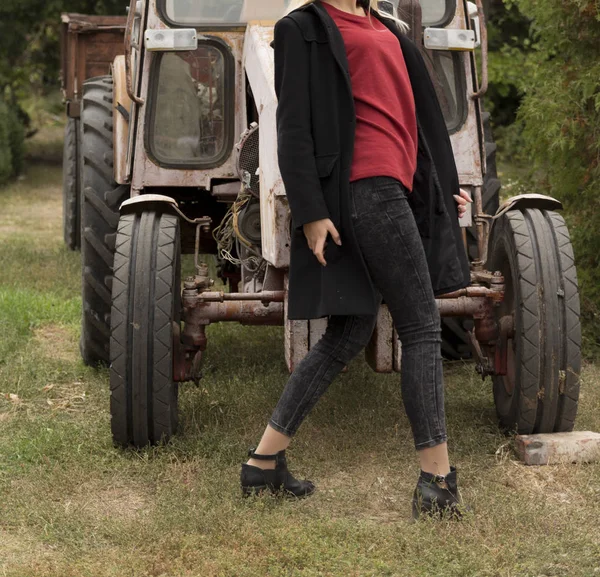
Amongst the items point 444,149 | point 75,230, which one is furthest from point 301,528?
point 75,230

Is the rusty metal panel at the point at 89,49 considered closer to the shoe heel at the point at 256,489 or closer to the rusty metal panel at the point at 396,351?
the rusty metal panel at the point at 396,351

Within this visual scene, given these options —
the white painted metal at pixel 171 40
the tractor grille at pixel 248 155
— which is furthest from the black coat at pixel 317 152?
the white painted metal at pixel 171 40

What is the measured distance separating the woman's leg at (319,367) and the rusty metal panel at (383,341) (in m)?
0.45

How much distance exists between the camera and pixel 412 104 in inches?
148

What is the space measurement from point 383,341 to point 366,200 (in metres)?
0.89

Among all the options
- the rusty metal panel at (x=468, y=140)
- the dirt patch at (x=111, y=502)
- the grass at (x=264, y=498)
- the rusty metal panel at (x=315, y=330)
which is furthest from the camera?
the rusty metal panel at (x=468, y=140)

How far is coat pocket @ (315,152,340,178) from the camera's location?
3615 millimetres

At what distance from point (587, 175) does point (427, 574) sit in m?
3.69

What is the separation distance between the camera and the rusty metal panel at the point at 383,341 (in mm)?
4383

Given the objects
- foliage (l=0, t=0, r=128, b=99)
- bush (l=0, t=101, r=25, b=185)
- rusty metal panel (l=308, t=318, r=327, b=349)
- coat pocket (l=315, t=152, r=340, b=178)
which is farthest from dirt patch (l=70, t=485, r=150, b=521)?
foliage (l=0, t=0, r=128, b=99)

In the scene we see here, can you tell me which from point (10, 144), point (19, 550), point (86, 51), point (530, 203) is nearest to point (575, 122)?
point (530, 203)

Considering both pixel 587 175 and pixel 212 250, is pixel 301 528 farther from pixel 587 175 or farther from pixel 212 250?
pixel 587 175

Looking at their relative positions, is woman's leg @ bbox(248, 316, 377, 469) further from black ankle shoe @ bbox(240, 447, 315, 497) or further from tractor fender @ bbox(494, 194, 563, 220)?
tractor fender @ bbox(494, 194, 563, 220)

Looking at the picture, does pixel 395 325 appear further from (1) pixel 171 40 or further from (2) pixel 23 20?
(2) pixel 23 20
